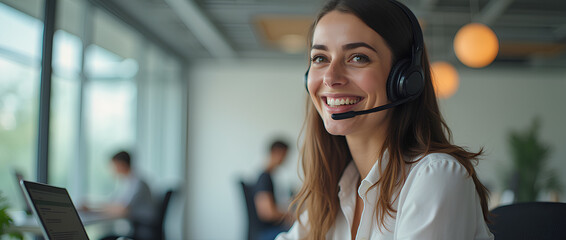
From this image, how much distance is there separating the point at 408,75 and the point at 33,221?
2.67 m

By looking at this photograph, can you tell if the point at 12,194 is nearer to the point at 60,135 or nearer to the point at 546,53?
the point at 60,135

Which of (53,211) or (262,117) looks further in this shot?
(262,117)

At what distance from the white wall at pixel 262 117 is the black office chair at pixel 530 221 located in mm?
6785

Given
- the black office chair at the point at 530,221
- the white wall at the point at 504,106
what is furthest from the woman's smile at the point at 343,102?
the white wall at the point at 504,106

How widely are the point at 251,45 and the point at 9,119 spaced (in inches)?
172

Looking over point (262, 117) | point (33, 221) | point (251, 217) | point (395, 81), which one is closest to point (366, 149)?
point (395, 81)

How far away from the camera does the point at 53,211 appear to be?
1.04m

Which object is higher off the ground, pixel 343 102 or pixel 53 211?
pixel 343 102

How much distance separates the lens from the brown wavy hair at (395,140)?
117 cm

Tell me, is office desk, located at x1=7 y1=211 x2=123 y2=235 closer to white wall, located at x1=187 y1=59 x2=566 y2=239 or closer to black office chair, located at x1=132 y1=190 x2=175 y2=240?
black office chair, located at x1=132 y1=190 x2=175 y2=240

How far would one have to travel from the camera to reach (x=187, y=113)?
323 inches

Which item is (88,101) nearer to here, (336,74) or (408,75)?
(336,74)

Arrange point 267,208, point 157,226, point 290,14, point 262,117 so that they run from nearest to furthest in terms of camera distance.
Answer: point 157,226 → point 267,208 → point 290,14 → point 262,117

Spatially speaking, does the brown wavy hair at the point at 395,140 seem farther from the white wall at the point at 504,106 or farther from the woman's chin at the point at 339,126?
the white wall at the point at 504,106
